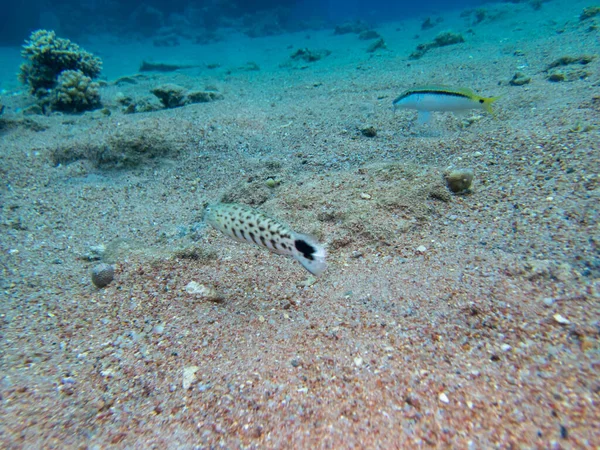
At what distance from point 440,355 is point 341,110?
702 centimetres

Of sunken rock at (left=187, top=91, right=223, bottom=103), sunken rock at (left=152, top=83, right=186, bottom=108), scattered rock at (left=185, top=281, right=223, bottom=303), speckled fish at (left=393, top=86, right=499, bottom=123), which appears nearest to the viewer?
scattered rock at (left=185, top=281, right=223, bottom=303)

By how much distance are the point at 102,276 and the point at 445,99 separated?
18.0ft

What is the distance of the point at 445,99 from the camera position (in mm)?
4977

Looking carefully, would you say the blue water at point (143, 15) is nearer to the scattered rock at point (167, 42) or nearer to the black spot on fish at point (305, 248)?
the scattered rock at point (167, 42)

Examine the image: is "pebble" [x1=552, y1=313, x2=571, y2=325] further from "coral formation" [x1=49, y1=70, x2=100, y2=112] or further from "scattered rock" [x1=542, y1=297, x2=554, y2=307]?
"coral formation" [x1=49, y1=70, x2=100, y2=112]

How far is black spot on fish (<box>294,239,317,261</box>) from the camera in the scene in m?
2.82

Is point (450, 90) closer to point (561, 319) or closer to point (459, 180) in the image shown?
point (459, 180)

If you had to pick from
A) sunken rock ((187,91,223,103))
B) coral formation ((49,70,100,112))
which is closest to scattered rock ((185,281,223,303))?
sunken rock ((187,91,223,103))

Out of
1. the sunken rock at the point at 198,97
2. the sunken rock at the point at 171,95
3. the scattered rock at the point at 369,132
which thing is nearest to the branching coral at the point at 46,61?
the sunken rock at the point at 171,95

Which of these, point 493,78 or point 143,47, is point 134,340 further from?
point 143,47

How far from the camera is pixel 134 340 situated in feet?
9.40

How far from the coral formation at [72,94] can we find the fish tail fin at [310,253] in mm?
11339

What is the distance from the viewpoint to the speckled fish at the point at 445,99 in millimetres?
4770

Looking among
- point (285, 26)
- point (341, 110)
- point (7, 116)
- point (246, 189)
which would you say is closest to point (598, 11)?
point (341, 110)
